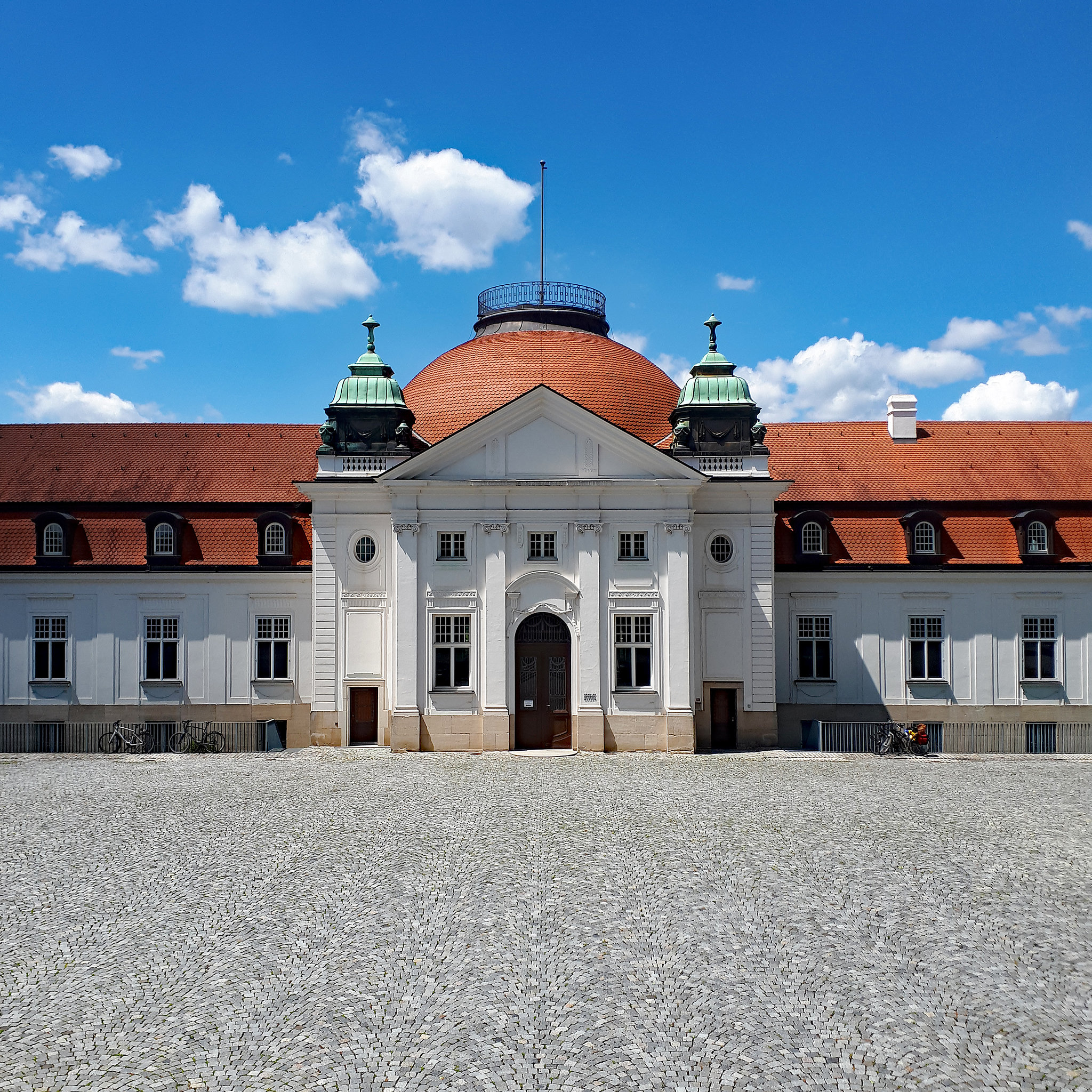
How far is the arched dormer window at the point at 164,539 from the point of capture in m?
33.5

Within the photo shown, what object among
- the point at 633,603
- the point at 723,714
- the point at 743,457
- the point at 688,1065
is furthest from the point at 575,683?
the point at 688,1065

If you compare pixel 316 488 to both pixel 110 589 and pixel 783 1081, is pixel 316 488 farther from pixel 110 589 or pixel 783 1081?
pixel 783 1081

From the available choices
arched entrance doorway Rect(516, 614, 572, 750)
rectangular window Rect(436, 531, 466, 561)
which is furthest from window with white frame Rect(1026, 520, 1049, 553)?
rectangular window Rect(436, 531, 466, 561)

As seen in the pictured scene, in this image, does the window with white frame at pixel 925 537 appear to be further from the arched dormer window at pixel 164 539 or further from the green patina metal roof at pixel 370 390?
the arched dormer window at pixel 164 539

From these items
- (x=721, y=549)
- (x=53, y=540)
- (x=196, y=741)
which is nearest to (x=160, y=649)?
(x=196, y=741)

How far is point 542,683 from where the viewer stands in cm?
3047

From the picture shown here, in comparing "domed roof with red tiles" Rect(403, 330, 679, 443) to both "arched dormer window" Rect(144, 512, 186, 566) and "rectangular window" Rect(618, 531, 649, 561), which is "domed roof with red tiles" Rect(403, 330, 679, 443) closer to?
"rectangular window" Rect(618, 531, 649, 561)

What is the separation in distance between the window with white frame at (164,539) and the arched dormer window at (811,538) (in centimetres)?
2205

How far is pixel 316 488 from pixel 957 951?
2505 centimetres

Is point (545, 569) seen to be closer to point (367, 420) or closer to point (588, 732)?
point (588, 732)

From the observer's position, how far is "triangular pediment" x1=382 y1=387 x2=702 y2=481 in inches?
1192

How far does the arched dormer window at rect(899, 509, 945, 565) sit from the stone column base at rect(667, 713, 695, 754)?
1056cm

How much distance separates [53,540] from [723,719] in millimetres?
24159

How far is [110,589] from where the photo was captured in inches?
1320
